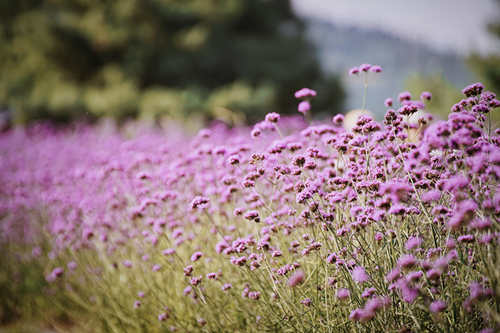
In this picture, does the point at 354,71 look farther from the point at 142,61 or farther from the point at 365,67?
the point at 142,61

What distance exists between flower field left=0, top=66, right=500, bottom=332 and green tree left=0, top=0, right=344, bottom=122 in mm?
8655

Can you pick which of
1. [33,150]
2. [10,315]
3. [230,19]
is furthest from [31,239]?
Result: [230,19]

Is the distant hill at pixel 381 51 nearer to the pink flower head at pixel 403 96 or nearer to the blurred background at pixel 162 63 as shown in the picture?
the blurred background at pixel 162 63

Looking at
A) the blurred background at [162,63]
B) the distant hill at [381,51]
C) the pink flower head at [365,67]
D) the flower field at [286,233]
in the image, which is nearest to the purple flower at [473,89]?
the flower field at [286,233]

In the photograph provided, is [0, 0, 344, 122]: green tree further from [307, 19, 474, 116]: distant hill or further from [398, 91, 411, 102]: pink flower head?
[307, 19, 474, 116]: distant hill

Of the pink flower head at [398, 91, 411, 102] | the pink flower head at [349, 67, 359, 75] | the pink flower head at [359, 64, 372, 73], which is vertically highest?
the pink flower head at [359, 64, 372, 73]

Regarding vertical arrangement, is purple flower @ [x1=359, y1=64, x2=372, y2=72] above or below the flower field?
above

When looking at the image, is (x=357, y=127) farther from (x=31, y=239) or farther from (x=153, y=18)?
(x=153, y=18)

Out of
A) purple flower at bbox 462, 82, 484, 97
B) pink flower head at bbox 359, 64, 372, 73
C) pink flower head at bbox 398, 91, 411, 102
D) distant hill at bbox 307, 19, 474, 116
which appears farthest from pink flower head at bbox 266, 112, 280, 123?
distant hill at bbox 307, 19, 474, 116

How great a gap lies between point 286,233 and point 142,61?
14028mm

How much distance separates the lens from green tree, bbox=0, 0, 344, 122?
13.4 meters

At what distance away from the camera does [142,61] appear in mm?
14359

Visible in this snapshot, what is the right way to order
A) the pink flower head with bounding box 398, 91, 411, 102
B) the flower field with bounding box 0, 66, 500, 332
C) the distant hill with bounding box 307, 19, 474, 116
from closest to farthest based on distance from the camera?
the flower field with bounding box 0, 66, 500, 332 → the pink flower head with bounding box 398, 91, 411, 102 → the distant hill with bounding box 307, 19, 474, 116

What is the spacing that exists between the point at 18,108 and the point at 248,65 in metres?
10.6
